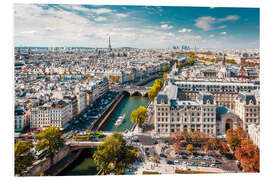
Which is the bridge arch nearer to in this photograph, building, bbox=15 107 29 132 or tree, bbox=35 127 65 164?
building, bbox=15 107 29 132

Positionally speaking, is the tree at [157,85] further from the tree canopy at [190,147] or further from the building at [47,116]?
the tree canopy at [190,147]

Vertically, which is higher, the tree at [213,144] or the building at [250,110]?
the building at [250,110]

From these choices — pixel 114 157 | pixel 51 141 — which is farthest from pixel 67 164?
pixel 114 157

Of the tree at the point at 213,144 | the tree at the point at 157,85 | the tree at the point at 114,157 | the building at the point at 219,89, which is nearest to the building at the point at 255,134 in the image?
the tree at the point at 213,144

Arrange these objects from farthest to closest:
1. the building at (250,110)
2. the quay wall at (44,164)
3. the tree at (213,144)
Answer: the building at (250,110) → the tree at (213,144) → the quay wall at (44,164)
